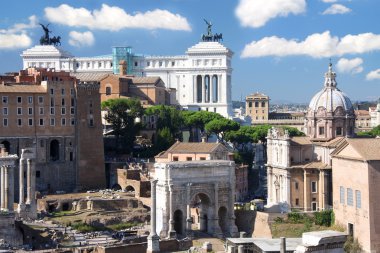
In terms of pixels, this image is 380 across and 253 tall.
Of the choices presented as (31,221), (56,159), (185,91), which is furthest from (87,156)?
(185,91)

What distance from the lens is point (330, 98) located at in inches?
2790

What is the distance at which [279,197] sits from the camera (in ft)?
224

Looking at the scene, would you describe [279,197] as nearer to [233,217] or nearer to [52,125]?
[233,217]

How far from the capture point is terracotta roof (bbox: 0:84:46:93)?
6900cm

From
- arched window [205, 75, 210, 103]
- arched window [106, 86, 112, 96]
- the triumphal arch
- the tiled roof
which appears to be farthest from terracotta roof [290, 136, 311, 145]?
arched window [205, 75, 210, 103]

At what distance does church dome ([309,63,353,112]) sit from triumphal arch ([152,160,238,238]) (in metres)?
14.7

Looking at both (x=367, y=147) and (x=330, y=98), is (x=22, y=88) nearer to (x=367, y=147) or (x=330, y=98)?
(x=330, y=98)

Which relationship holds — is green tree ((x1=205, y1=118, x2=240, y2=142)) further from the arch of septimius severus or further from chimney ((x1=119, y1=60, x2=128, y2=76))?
the arch of septimius severus

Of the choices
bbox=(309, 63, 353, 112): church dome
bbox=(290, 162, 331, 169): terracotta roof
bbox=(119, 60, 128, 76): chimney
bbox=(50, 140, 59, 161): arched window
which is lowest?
bbox=(290, 162, 331, 169): terracotta roof

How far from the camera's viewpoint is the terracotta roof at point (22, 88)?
6900 cm

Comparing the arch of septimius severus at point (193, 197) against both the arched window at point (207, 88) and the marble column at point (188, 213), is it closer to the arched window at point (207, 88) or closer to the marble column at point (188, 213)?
the marble column at point (188, 213)

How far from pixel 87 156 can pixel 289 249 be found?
3467 centimetres

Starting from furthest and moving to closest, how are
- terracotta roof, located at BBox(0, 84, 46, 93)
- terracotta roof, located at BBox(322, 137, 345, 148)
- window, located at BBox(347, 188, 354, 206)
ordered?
A: terracotta roof, located at BBox(0, 84, 46, 93) → terracotta roof, located at BBox(322, 137, 345, 148) → window, located at BBox(347, 188, 354, 206)

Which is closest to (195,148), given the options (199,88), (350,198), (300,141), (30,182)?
(300,141)
